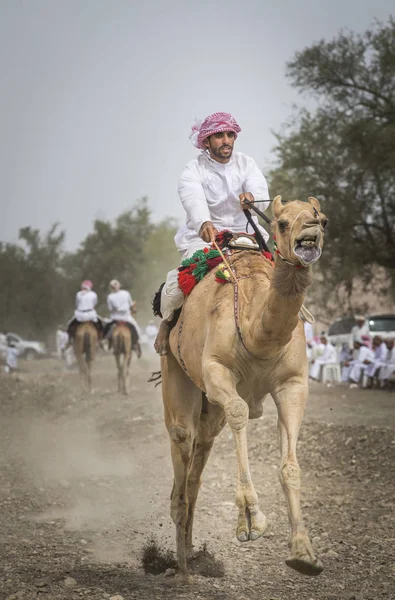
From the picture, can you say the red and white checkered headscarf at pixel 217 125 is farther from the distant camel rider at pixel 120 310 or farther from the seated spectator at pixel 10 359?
the seated spectator at pixel 10 359

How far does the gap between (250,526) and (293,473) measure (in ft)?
1.43

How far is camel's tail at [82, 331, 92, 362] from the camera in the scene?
2180cm

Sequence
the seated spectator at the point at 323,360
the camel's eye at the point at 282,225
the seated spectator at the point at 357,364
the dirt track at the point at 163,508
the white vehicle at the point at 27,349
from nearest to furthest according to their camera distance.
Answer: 1. the camel's eye at the point at 282,225
2. the dirt track at the point at 163,508
3. the seated spectator at the point at 357,364
4. the seated spectator at the point at 323,360
5. the white vehicle at the point at 27,349

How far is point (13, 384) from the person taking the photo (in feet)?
84.0

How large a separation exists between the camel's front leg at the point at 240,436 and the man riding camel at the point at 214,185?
57.1 inches

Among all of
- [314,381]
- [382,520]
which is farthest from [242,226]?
[314,381]

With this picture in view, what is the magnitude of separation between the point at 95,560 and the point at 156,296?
2.46 m

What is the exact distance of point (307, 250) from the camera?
518 cm

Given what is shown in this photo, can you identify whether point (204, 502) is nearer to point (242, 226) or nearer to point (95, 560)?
point (95, 560)

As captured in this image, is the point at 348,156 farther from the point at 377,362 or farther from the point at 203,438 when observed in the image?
the point at 203,438

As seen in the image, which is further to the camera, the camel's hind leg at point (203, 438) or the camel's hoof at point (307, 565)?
the camel's hind leg at point (203, 438)

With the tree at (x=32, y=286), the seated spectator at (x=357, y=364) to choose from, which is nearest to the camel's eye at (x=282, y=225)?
the seated spectator at (x=357, y=364)

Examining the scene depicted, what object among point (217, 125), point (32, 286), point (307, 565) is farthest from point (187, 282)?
point (32, 286)

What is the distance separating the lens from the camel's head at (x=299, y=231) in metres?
5.14
